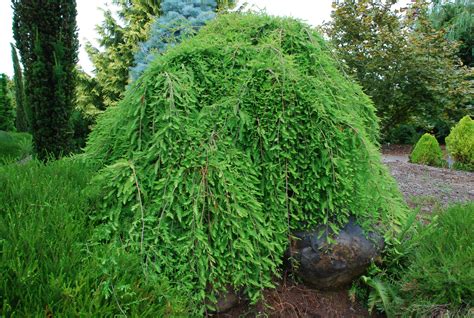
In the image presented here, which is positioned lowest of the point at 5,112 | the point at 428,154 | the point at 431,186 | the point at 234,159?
the point at 431,186

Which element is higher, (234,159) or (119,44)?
(119,44)

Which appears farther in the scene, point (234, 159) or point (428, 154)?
point (428, 154)

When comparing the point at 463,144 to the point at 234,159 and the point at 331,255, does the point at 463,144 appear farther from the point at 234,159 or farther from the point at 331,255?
the point at 234,159

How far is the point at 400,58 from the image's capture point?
1548cm

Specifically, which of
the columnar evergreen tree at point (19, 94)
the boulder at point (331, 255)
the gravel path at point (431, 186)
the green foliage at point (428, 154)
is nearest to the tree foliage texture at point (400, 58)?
the green foliage at point (428, 154)

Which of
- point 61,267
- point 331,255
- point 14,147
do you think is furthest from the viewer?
point 14,147

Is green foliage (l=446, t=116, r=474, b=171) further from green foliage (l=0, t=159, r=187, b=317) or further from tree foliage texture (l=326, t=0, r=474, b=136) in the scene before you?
green foliage (l=0, t=159, r=187, b=317)

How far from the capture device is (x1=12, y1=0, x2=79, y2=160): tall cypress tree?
6648 mm

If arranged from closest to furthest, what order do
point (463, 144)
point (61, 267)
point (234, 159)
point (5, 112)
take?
point (61, 267)
point (234, 159)
point (463, 144)
point (5, 112)

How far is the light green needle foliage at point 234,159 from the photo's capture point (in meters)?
2.37

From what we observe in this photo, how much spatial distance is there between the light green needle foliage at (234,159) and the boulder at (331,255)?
0.10m

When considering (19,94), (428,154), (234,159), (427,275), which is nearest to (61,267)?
(234,159)

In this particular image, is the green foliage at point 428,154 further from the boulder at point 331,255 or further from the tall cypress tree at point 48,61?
the tall cypress tree at point 48,61

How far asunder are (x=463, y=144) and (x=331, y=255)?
10.2 meters
